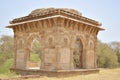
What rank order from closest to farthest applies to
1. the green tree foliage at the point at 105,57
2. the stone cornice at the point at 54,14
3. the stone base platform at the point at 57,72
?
1. the stone base platform at the point at 57,72
2. the stone cornice at the point at 54,14
3. the green tree foliage at the point at 105,57

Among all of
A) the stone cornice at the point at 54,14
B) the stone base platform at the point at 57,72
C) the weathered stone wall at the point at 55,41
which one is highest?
the stone cornice at the point at 54,14

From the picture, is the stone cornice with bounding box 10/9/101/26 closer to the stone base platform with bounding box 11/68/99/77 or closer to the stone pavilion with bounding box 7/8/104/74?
the stone pavilion with bounding box 7/8/104/74

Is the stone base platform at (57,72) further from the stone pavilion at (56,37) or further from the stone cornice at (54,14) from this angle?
the stone cornice at (54,14)

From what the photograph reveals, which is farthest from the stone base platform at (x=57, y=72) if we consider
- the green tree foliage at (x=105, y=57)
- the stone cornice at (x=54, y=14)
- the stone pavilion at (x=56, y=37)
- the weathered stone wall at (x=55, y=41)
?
the green tree foliage at (x=105, y=57)

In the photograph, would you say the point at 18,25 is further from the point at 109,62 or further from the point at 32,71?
the point at 109,62

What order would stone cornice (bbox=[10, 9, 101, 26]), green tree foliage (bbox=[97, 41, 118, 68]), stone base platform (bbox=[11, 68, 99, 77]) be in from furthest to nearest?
green tree foliage (bbox=[97, 41, 118, 68])
stone cornice (bbox=[10, 9, 101, 26])
stone base platform (bbox=[11, 68, 99, 77])

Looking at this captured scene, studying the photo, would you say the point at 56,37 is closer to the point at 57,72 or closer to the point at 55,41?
the point at 55,41

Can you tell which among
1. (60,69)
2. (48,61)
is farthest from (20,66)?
(60,69)

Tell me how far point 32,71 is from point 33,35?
2.97m

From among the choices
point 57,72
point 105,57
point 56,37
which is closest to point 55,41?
point 56,37

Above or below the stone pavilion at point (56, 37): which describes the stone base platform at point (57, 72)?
below

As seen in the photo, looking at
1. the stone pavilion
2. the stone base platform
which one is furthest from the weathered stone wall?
the stone base platform

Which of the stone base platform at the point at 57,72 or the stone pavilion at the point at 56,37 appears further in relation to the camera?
the stone pavilion at the point at 56,37

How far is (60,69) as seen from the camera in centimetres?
1416
